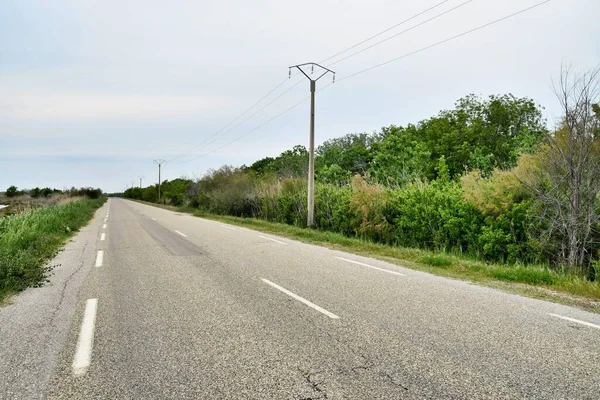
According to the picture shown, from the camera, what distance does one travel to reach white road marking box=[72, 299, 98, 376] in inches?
158

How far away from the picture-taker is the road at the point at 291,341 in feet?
11.7

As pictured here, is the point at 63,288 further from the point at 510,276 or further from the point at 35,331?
the point at 510,276

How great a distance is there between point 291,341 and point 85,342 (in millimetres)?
2397

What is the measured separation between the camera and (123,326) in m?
5.25

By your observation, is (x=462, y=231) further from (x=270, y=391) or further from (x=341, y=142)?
(x=341, y=142)

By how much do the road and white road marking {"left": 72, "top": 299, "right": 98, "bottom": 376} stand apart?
0.9 inches

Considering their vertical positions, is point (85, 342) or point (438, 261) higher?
point (438, 261)

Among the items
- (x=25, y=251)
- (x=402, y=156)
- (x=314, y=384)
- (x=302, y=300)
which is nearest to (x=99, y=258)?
(x=25, y=251)

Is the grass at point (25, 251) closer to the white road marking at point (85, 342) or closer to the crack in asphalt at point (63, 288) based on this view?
the crack in asphalt at point (63, 288)

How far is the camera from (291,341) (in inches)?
184

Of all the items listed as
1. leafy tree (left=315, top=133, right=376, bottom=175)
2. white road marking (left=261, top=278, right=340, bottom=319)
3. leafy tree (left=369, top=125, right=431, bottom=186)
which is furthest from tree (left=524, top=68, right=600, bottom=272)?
leafy tree (left=315, top=133, right=376, bottom=175)

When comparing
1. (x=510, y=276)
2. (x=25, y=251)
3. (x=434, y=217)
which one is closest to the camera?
(x=510, y=276)

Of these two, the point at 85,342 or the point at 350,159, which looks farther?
the point at 350,159

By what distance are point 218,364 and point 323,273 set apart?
16.8ft
